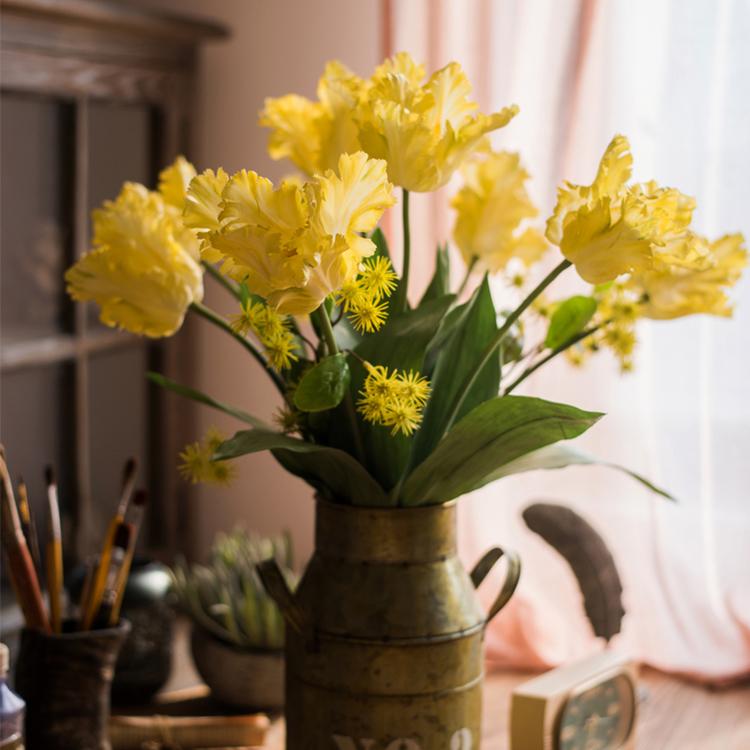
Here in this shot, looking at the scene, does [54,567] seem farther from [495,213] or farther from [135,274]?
[495,213]

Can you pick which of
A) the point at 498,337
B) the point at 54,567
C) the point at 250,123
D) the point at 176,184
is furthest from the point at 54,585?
the point at 250,123

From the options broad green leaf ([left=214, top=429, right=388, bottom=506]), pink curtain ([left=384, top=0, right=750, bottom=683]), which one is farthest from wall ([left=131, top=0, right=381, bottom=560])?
broad green leaf ([left=214, top=429, right=388, bottom=506])

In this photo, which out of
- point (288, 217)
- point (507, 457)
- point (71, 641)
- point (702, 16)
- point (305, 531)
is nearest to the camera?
point (288, 217)

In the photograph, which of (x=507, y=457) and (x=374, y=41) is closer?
(x=507, y=457)

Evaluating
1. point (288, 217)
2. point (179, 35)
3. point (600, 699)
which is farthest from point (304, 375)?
point (179, 35)

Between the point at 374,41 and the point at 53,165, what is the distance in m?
0.47

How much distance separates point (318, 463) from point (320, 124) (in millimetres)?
251

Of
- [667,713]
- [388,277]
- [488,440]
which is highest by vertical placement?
[388,277]

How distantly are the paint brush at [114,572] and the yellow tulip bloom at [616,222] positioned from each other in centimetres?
46

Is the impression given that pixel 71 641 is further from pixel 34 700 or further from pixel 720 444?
pixel 720 444

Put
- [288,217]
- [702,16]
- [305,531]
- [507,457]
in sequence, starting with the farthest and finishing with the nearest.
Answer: [305,531] → [702,16] → [507,457] → [288,217]

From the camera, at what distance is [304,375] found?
0.82 meters

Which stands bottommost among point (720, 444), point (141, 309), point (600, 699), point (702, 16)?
A: point (600, 699)

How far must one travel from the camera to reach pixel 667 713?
1.37 meters
